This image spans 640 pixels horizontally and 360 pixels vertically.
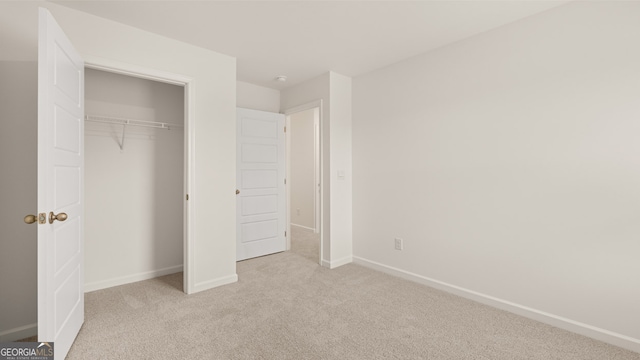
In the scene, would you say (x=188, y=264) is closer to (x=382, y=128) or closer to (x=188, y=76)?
(x=188, y=76)

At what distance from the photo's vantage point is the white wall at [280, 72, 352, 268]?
12.0 feet

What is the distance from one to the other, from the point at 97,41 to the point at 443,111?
315 centimetres

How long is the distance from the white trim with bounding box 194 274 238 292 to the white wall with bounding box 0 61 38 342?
118 centimetres

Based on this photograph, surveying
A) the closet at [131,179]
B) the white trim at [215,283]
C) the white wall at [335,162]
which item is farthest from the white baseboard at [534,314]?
the closet at [131,179]

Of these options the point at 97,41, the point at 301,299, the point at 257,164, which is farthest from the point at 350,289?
the point at 97,41

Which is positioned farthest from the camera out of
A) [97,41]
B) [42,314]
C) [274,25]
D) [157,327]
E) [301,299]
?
[301,299]

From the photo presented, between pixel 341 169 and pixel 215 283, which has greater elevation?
pixel 341 169

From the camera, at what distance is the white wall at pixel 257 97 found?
162 inches

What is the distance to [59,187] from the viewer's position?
5.70ft

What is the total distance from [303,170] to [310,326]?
4105 mm

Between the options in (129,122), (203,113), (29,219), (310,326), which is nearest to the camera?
(29,219)

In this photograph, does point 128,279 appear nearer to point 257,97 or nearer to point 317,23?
point 257,97

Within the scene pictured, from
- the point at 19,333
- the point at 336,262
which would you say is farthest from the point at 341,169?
the point at 19,333

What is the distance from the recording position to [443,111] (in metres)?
2.93
